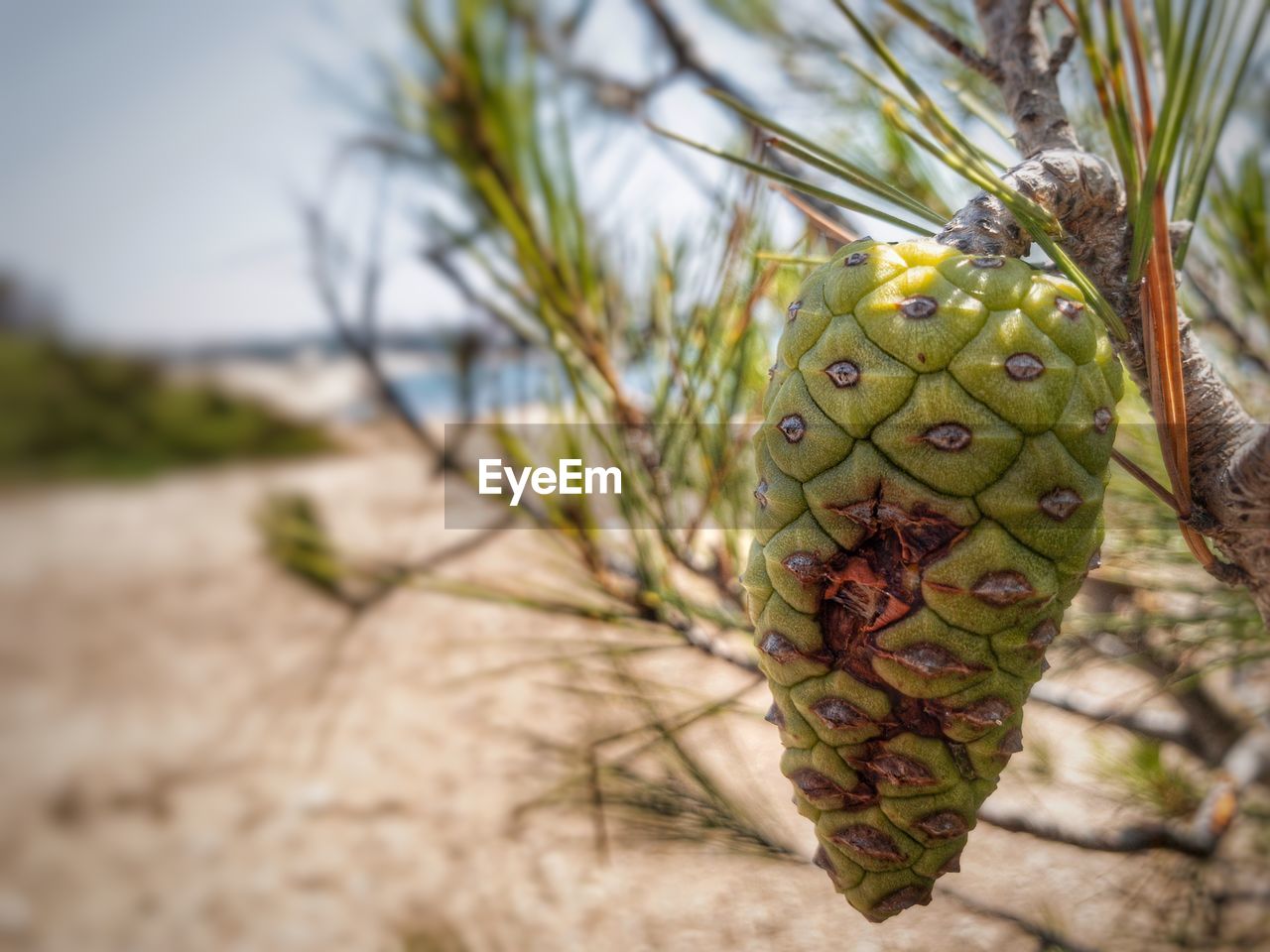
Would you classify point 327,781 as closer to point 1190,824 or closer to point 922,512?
point 1190,824

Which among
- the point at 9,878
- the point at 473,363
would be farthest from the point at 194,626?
the point at 473,363

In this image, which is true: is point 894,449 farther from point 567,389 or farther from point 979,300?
point 567,389

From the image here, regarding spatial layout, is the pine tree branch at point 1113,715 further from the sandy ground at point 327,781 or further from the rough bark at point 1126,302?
the rough bark at point 1126,302

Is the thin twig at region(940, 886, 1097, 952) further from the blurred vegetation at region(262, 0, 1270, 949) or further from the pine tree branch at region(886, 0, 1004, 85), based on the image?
the pine tree branch at region(886, 0, 1004, 85)

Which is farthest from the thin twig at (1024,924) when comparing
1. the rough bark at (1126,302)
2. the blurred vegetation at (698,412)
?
the rough bark at (1126,302)

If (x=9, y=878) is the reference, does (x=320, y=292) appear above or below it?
above

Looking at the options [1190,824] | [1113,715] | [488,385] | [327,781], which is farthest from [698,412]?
[327,781]
